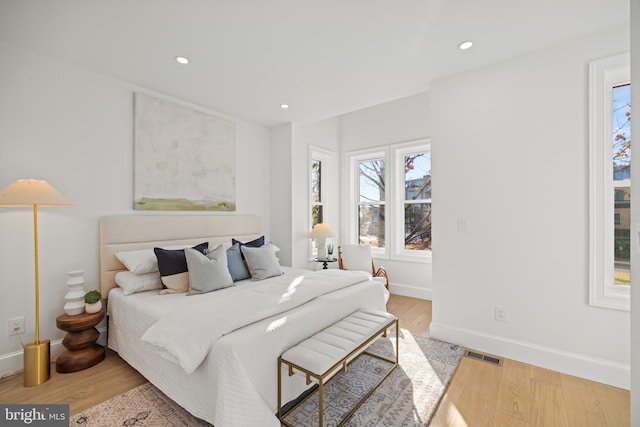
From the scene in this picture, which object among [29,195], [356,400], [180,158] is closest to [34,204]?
[29,195]

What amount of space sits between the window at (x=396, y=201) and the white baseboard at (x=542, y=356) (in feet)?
5.23

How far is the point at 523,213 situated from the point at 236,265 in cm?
267

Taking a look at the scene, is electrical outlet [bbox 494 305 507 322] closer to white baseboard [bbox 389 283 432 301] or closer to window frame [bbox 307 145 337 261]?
white baseboard [bbox 389 283 432 301]

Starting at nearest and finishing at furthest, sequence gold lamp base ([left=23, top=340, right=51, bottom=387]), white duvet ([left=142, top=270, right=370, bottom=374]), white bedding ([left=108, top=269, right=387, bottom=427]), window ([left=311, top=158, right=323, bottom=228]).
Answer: white bedding ([left=108, top=269, right=387, bottom=427])
white duvet ([left=142, top=270, right=370, bottom=374])
gold lamp base ([left=23, top=340, right=51, bottom=387])
window ([left=311, top=158, right=323, bottom=228])

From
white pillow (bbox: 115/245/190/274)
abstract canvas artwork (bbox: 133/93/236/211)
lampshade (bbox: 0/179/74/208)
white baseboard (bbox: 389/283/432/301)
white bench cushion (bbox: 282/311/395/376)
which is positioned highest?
abstract canvas artwork (bbox: 133/93/236/211)

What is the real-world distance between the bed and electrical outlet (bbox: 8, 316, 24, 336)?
0.56 m

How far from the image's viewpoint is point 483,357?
8.18 ft

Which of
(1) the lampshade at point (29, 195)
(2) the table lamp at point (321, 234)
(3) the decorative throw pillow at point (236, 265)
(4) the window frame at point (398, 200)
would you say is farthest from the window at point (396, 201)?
(1) the lampshade at point (29, 195)

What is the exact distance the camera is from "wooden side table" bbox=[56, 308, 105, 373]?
2.24 metres

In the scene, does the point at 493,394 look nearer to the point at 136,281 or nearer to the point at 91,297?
the point at 136,281

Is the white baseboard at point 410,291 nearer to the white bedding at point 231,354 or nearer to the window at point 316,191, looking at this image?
the window at point 316,191

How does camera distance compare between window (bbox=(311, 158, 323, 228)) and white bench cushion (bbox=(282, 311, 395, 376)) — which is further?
window (bbox=(311, 158, 323, 228))

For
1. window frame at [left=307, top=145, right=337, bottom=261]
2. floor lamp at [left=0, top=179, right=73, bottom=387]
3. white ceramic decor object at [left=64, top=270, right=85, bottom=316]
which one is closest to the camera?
floor lamp at [left=0, top=179, right=73, bottom=387]

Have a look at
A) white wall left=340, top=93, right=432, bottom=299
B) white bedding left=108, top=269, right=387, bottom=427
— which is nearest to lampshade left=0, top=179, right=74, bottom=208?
white bedding left=108, top=269, right=387, bottom=427
